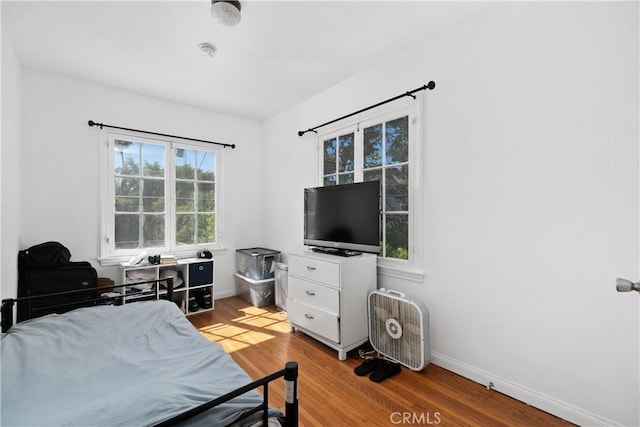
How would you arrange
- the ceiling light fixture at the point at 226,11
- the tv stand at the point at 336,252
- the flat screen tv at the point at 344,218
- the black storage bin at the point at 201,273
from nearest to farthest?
the ceiling light fixture at the point at 226,11, the flat screen tv at the point at 344,218, the tv stand at the point at 336,252, the black storage bin at the point at 201,273

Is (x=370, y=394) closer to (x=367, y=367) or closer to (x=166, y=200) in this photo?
(x=367, y=367)

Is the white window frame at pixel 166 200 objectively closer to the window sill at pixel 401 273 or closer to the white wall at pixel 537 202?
the window sill at pixel 401 273

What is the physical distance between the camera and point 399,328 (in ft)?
7.50

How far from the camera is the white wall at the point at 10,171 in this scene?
205cm

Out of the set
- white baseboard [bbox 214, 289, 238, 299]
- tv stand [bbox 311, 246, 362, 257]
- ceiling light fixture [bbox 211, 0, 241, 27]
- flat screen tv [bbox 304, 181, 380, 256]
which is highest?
ceiling light fixture [bbox 211, 0, 241, 27]

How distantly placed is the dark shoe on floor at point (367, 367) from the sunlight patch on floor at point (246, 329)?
977 millimetres

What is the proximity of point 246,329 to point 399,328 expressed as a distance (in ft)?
5.34

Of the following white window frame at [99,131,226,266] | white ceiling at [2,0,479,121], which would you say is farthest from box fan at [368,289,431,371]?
white window frame at [99,131,226,266]

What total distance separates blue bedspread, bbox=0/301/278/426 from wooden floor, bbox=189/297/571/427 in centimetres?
84

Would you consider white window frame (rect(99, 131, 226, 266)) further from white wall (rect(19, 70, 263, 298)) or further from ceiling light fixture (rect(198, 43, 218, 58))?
ceiling light fixture (rect(198, 43, 218, 58))

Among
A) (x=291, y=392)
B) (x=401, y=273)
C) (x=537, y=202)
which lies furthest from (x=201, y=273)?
(x=537, y=202)

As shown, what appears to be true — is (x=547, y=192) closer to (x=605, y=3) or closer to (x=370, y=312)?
(x=605, y=3)

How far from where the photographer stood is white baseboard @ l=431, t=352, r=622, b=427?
1651mm

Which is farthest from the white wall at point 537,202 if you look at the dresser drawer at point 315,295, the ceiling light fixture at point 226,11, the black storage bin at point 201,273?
the black storage bin at point 201,273
